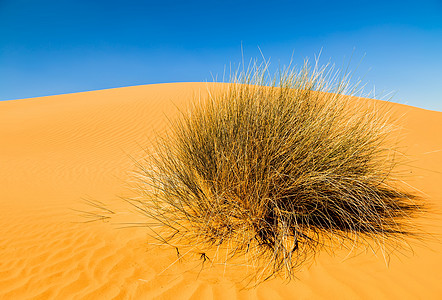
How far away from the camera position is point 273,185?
7.70 ft

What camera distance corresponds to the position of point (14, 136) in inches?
449

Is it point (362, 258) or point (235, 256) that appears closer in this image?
point (362, 258)

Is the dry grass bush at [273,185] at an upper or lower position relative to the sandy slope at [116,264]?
upper

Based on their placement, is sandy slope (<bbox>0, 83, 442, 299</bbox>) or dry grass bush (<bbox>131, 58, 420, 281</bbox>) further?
dry grass bush (<bbox>131, 58, 420, 281</bbox>)

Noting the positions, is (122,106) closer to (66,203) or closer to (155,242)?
(66,203)

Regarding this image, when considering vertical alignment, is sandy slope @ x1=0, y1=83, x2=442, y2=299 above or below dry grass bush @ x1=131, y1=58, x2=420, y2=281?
below

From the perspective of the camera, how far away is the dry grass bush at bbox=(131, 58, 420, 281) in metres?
2.25

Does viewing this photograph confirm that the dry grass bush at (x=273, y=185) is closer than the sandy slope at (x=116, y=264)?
No

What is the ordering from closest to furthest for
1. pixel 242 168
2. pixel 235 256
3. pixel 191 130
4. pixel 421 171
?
pixel 235 256, pixel 242 168, pixel 191 130, pixel 421 171

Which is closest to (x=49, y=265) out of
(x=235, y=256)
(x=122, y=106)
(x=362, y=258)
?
(x=235, y=256)

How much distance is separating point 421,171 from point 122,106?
1562 cm

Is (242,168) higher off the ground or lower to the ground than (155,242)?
higher

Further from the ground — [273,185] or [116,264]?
[273,185]

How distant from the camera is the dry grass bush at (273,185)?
225cm
